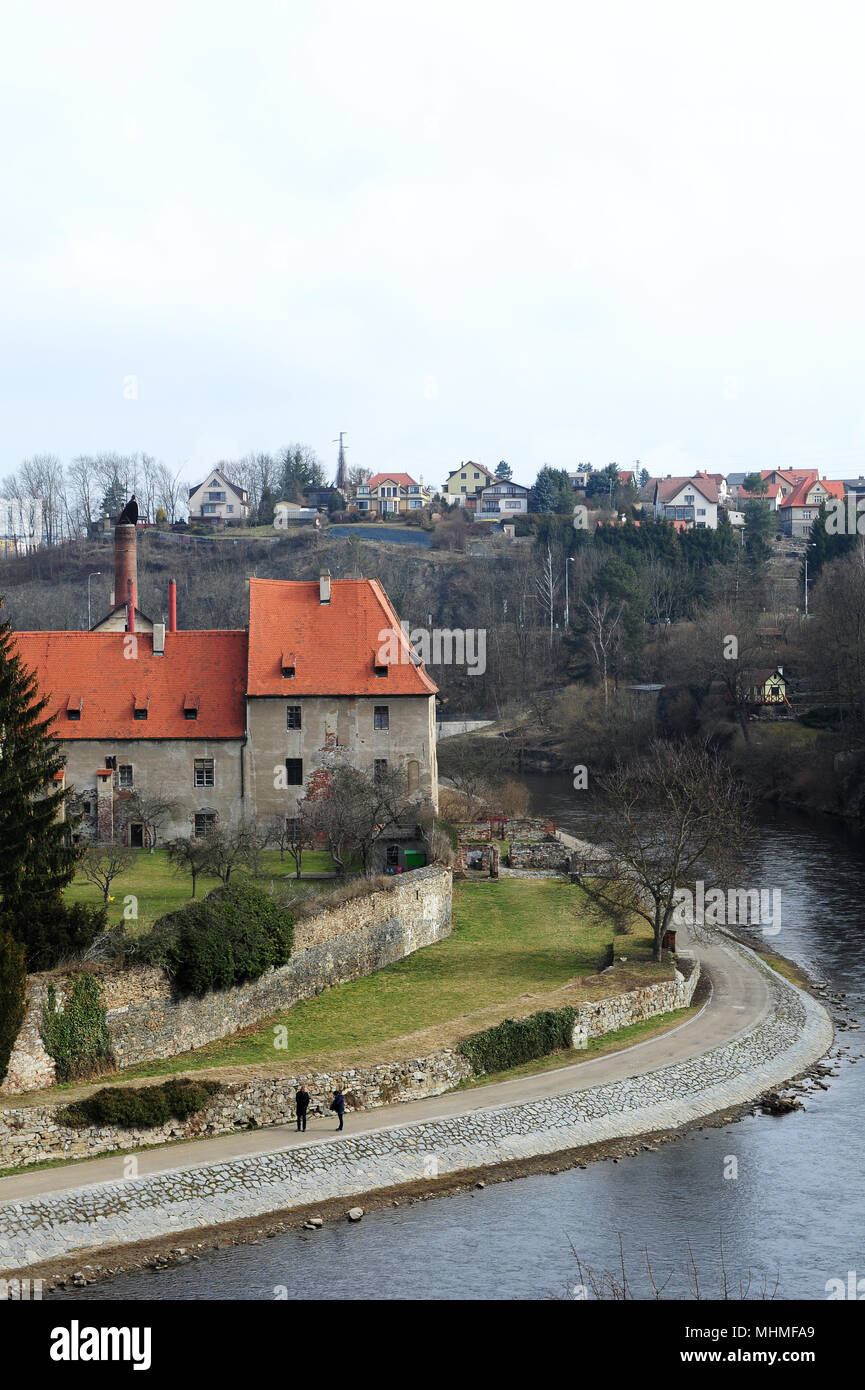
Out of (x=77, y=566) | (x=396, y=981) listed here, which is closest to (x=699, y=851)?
(x=396, y=981)

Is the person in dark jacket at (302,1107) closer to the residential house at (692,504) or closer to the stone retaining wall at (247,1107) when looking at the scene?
the stone retaining wall at (247,1107)

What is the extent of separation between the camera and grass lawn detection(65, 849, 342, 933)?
144 ft

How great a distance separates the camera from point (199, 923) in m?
35.5

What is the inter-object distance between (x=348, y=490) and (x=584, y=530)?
54.3m

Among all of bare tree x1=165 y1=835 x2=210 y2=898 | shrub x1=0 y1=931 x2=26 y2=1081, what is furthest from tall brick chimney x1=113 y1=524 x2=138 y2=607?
shrub x1=0 y1=931 x2=26 y2=1081

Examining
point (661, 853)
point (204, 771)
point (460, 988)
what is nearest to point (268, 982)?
point (460, 988)

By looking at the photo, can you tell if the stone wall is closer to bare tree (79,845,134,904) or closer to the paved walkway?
the paved walkway

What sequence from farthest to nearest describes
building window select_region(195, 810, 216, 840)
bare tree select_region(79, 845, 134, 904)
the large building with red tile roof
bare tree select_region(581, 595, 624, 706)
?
bare tree select_region(581, 595, 624, 706) → the large building with red tile roof → building window select_region(195, 810, 216, 840) → bare tree select_region(79, 845, 134, 904)

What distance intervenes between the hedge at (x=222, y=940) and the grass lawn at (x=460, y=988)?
169cm

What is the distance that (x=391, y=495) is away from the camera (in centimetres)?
19012

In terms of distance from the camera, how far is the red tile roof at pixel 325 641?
58.8 metres

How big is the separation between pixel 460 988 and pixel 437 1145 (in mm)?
10070

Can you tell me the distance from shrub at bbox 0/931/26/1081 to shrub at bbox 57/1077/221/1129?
7.03 feet

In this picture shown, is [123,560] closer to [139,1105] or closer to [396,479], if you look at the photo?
[139,1105]
